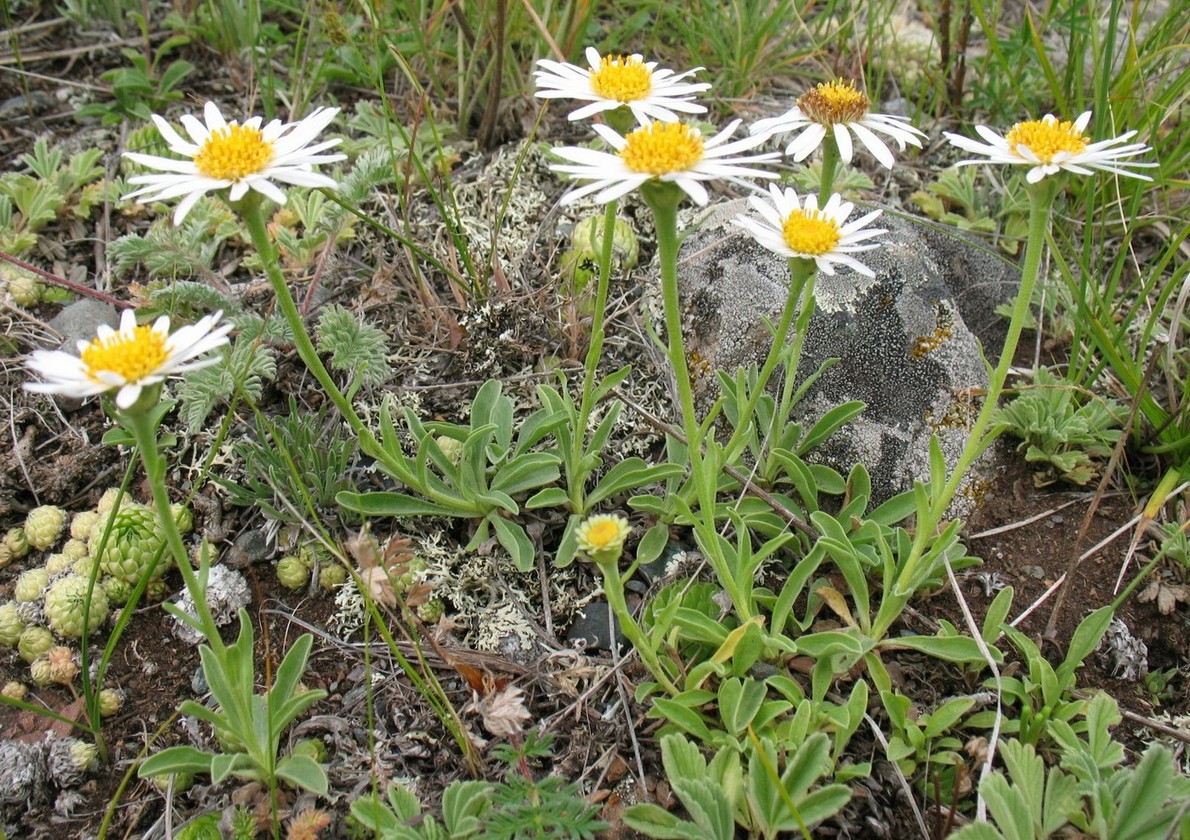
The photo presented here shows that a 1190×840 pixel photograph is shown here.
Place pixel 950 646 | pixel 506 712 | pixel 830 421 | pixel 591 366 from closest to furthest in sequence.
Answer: pixel 506 712 < pixel 950 646 < pixel 591 366 < pixel 830 421

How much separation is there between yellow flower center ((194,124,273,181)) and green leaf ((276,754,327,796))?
4.40ft

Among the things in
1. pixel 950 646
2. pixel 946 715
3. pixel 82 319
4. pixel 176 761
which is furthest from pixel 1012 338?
pixel 82 319

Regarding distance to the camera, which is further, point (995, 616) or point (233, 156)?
point (995, 616)

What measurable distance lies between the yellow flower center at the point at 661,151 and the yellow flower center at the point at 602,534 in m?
0.75

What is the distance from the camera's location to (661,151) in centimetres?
196

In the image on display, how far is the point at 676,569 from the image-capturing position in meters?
2.74

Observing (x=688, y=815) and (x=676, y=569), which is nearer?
(x=688, y=815)

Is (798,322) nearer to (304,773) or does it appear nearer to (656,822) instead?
(656,822)

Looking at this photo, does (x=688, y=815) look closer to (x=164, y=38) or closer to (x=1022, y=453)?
(x=1022, y=453)

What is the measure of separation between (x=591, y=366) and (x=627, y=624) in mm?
783

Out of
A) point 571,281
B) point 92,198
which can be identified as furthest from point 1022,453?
point 92,198

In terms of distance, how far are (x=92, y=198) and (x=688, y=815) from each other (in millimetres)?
3195

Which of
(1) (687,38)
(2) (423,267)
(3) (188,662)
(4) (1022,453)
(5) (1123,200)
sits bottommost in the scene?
(3) (188,662)

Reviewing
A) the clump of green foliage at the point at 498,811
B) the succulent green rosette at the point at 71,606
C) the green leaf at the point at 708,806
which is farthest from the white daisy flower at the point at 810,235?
the succulent green rosette at the point at 71,606
